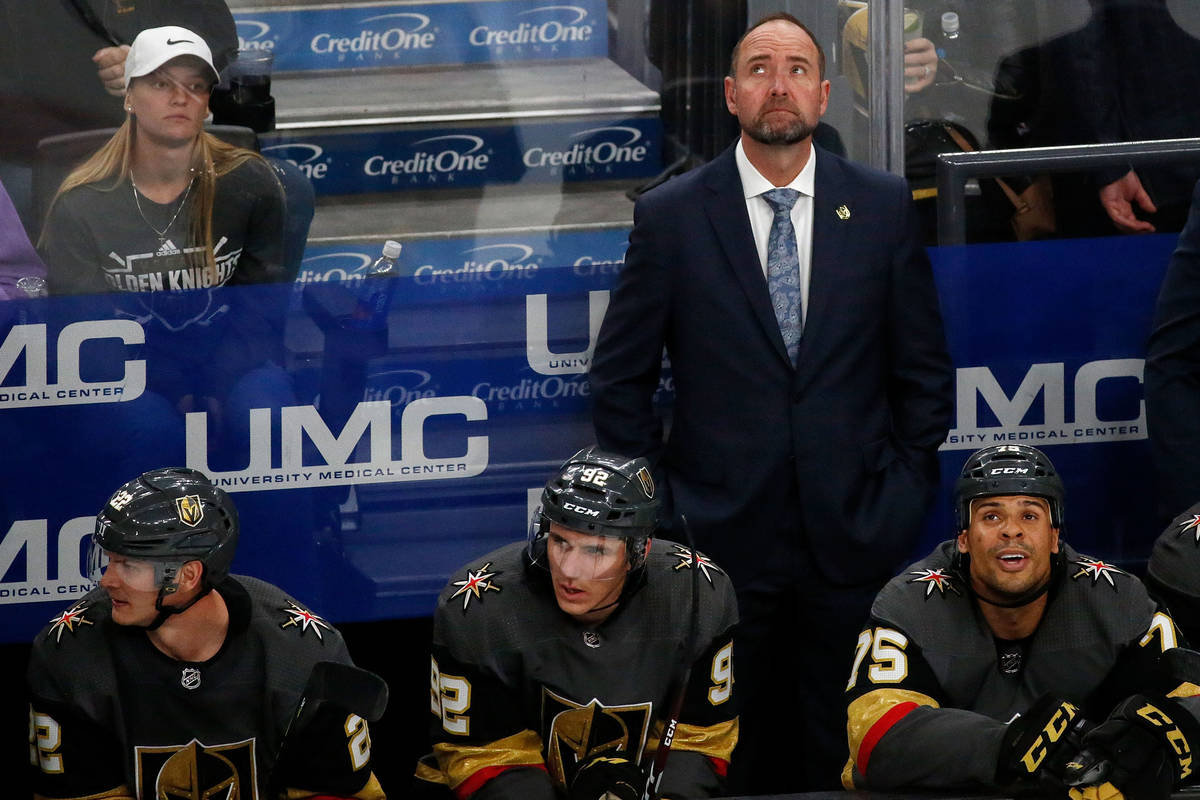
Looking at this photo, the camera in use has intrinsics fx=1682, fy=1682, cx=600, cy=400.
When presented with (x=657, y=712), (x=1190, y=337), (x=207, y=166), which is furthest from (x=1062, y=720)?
(x=207, y=166)

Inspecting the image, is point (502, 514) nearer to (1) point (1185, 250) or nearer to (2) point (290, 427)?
(2) point (290, 427)

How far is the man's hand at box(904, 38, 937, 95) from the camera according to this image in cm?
457

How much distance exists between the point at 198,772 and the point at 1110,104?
3022 millimetres

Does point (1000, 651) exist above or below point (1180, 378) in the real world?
below

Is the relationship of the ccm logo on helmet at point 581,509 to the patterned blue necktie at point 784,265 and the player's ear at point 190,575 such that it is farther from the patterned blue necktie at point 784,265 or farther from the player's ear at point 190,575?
the patterned blue necktie at point 784,265

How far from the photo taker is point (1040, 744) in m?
2.89

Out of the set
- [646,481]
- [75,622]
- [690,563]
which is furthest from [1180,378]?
[75,622]

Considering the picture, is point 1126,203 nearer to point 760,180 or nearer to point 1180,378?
point 1180,378

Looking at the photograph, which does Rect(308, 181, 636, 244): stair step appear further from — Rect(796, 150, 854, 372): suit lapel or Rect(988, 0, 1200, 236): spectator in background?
A: Rect(988, 0, 1200, 236): spectator in background

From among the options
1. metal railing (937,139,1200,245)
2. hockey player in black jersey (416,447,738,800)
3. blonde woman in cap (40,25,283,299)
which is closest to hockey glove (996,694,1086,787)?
hockey player in black jersey (416,447,738,800)

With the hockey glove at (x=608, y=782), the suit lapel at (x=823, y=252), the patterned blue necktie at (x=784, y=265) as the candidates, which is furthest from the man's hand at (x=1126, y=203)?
the hockey glove at (x=608, y=782)

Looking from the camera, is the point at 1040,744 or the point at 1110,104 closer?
the point at 1040,744

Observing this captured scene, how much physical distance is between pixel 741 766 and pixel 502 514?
0.95 metres

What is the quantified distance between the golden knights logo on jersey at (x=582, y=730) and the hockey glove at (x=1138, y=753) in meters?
1.00
